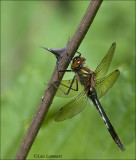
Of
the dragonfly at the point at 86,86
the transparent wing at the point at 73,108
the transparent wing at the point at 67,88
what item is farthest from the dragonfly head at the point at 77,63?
the transparent wing at the point at 73,108

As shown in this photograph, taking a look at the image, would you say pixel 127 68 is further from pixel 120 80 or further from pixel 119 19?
pixel 119 19

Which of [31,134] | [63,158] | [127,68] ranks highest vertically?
[127,68]

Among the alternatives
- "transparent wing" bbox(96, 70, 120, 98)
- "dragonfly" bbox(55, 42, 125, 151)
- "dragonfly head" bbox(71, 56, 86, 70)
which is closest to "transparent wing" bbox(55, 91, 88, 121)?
"dragonfly" bbox(55, 42, 125, 151)

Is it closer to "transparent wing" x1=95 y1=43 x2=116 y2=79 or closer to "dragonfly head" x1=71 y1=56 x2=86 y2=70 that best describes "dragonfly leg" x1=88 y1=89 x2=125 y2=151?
"transparent wing" x1=95 y1=43 x2=116 y2=79

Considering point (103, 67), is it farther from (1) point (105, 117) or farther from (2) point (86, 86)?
A: (1) point (105, 117)

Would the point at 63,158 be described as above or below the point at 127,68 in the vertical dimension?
below

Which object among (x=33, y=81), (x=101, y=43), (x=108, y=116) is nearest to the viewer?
(x=108, y=116)

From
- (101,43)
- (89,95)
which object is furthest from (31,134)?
(101,43)
